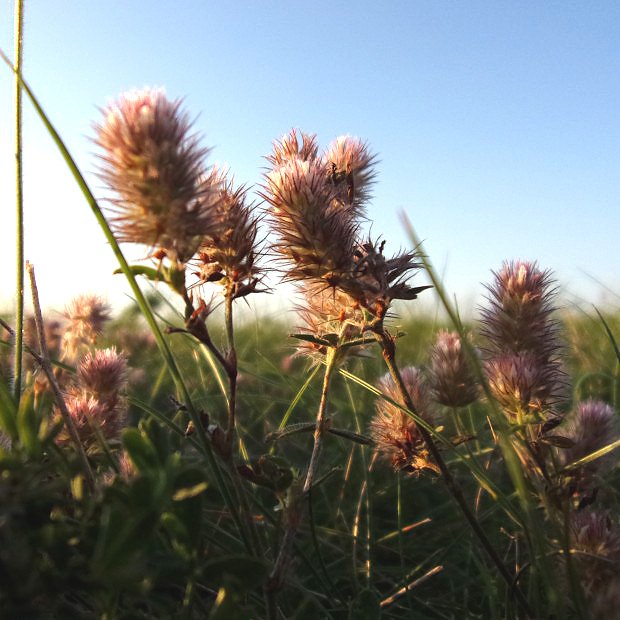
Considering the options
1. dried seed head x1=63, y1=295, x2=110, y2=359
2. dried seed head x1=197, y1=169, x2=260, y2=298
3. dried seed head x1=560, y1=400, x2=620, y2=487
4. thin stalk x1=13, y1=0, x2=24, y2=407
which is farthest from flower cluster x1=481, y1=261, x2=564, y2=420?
dried seed head x1=63, y1=295, x2=110, y2=359

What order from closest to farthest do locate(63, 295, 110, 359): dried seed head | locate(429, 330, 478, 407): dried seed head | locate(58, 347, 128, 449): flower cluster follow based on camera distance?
locate(58, 347, 128, 449): flower cluster, locate(429, 330, 478, 407): dried seed head, locate(63, 295, 110, 359): dried seed head

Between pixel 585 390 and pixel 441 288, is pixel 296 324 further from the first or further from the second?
pixel 585 390

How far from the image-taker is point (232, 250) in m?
0.92

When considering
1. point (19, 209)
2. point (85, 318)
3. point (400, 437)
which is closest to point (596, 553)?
point (400, 437)

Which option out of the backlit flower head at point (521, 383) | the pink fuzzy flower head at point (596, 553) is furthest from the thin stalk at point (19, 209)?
the pink fuzzy flower head at point (596, 553)

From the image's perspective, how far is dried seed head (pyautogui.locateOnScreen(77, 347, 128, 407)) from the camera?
114cm

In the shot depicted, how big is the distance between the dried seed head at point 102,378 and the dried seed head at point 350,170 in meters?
0.52

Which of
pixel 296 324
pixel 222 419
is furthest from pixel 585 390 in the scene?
pixel 296 324

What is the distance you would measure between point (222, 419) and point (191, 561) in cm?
177

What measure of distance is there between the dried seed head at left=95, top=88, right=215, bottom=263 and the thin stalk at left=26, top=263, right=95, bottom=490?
0.86ft

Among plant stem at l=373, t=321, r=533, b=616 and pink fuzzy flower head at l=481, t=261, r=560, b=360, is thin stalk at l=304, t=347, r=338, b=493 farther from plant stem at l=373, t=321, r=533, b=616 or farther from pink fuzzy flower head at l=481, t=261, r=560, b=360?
pink fuzzy flower head at l=481, t=261, r=560, b=360

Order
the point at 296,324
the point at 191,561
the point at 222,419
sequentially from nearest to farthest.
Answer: the point at 191,561 → the point at 296,324 → the point at 222,419

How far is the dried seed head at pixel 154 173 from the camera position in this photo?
71 centimetres

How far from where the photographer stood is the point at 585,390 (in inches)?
106
